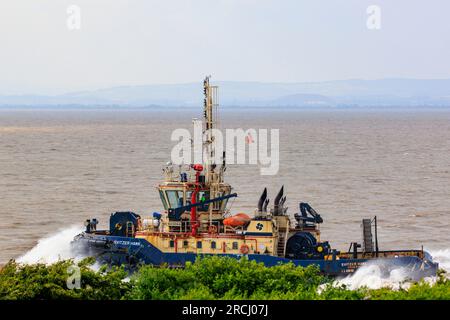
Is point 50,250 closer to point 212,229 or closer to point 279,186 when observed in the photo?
point 212,229

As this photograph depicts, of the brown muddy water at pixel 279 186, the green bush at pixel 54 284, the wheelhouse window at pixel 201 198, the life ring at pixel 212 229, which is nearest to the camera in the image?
the green bush at pixel 54 284

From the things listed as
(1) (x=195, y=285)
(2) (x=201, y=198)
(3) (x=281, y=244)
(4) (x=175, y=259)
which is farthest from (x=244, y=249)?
(1) (x=195, y=285)

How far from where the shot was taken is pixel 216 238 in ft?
147

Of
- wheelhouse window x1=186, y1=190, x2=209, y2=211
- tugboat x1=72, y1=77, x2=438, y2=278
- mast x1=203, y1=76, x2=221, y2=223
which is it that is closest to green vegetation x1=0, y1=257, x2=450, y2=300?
tugboat x1=72, y1=77, x2=438, y2=278

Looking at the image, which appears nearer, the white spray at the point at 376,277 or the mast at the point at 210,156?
the white spray at the point at 376,277

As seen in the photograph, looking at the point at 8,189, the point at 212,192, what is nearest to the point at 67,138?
the point at 8,189

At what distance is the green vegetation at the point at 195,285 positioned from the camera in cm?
2958

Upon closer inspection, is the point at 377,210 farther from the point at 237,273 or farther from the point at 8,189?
the point at 237,273

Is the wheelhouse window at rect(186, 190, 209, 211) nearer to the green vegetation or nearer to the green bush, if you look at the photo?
the green vegetation

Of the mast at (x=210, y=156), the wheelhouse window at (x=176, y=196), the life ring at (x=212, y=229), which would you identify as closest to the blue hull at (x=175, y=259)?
the life ring at (x=212, y=229)

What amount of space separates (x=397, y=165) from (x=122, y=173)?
109 feet

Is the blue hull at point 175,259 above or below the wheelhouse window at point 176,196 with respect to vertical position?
below

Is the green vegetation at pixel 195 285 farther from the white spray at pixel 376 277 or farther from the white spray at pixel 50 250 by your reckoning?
the white spray at pixel 50 250

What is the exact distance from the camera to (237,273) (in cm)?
3209
